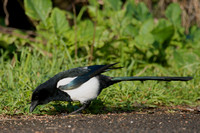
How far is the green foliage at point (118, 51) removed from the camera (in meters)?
4.23

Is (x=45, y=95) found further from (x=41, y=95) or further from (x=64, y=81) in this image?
(x=64, y=81)

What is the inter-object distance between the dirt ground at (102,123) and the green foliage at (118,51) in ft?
2.36

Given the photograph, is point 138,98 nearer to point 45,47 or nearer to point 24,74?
point 24,74

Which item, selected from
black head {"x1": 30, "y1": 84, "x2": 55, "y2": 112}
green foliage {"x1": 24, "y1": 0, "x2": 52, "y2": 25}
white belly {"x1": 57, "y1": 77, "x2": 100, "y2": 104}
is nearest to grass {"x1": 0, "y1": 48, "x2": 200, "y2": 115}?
black head {"x1": 30, "y1": 84, "x2": 55, "y2": 112}

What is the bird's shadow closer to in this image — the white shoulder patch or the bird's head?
the bird's head

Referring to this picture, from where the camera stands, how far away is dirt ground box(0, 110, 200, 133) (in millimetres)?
2709

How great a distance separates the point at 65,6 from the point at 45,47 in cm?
152

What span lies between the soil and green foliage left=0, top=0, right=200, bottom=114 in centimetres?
72

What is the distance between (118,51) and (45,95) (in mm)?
2515

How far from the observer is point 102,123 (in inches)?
116

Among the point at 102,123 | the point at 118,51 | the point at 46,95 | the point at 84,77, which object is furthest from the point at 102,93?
the point at 118,51

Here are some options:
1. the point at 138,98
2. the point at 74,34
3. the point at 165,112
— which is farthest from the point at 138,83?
the point at 74,34

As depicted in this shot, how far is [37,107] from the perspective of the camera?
3648 millimetres

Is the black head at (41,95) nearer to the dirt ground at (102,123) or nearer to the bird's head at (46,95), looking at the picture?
the bird's head at (46,95)
